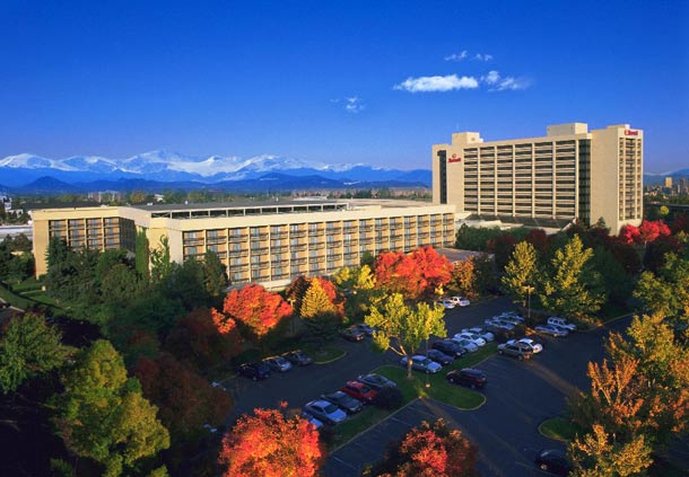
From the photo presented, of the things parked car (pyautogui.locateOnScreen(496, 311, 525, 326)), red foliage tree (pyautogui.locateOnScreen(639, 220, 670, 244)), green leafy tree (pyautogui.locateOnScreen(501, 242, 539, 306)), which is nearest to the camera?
parked car (pyautogui.locateOnScreen(496, 311, 525, 326))

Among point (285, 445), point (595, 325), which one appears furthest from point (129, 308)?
point (595, 325)

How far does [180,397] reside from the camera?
1591cm

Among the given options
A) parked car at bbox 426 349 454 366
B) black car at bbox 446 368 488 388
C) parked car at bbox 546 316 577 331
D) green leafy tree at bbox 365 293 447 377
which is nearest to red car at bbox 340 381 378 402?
green leafy tree at bbox 365 293 447 377

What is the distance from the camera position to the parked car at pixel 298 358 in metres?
24.5

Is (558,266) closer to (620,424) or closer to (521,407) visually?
(521,407)

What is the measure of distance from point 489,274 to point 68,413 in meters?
26.3

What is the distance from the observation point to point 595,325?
28891 millimetres

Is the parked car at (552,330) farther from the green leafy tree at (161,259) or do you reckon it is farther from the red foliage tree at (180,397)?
the green leafy tree at (161,259)

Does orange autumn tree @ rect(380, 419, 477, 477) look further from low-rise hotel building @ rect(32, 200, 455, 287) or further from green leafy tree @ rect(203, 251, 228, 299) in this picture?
low-rise hotel building @ rect(32, 200, 455, 287)

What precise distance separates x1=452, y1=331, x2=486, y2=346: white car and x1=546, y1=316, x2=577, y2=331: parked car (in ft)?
13.6

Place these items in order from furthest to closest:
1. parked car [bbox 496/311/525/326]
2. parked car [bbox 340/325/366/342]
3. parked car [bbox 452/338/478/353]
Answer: parked car [bbox 496/311/525/326] → parked car [bbox 340/325/366/342] → parked car [bbox 452/338/478/353]

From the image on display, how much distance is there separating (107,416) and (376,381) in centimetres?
1031

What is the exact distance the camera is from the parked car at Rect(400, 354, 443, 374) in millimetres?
22938

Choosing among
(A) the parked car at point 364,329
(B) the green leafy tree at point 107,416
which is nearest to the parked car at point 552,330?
(A) the parked car at point 364,329
